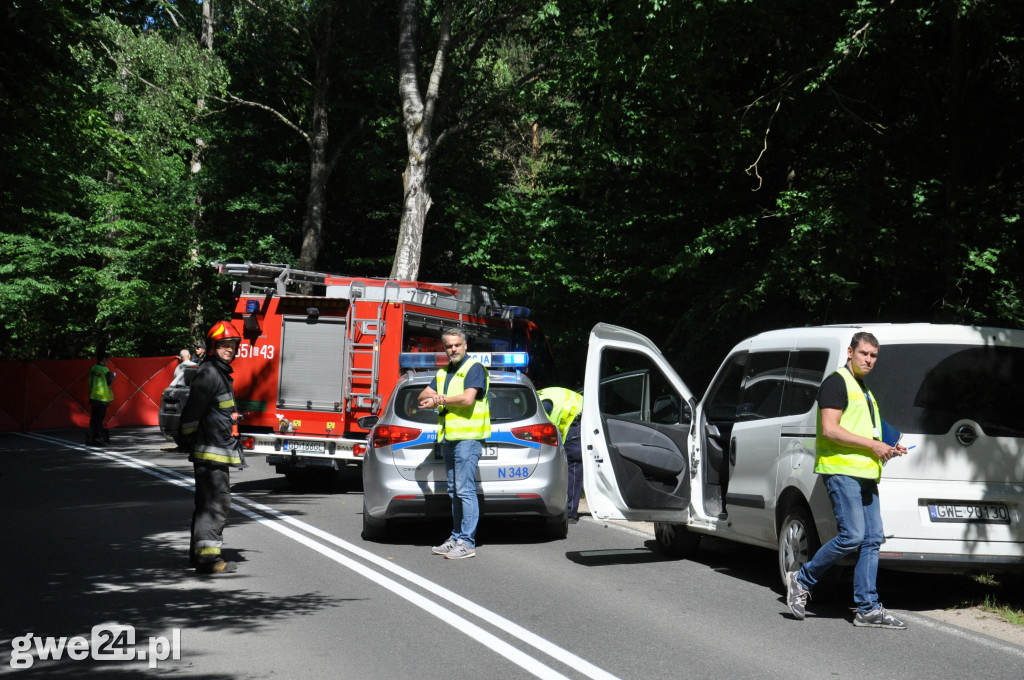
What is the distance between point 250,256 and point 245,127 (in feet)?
13.3

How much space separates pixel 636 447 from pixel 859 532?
278cm

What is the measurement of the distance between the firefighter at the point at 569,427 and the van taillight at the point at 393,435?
8.55 ft

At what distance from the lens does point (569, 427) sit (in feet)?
41.6

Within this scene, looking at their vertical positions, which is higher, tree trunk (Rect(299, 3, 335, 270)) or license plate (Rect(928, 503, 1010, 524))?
tree trunk (Rect(299, 3, 335, 270))

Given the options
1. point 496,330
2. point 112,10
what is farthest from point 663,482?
point 112,10

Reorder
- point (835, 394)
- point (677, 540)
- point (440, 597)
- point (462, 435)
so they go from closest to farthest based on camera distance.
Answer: point (835, 394) → point (440, 597) → point (462, 435) → point (677, 540)

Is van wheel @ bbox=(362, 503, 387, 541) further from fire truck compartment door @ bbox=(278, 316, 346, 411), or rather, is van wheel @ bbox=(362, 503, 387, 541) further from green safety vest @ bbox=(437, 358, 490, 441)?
fire truck compartment door @ bbox=(278, 316, 346, 411)

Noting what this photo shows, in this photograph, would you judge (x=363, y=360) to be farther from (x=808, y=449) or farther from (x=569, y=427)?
(x=808, y=449)

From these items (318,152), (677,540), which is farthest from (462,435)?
(318,152)

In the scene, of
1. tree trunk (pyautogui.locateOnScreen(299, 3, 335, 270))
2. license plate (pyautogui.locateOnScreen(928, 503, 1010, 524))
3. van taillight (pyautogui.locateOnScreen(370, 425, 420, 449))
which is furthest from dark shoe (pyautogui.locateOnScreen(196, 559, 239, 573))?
tree trunk (pyautogui.locateOnScreen(299, 3, 335, 270))

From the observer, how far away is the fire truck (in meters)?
14.6

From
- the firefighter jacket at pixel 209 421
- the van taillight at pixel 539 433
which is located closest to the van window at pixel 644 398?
the van taillight at pixel 539 433

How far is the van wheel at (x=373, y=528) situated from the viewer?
10.4 m

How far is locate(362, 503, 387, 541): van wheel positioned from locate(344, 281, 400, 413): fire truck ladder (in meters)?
4.10
